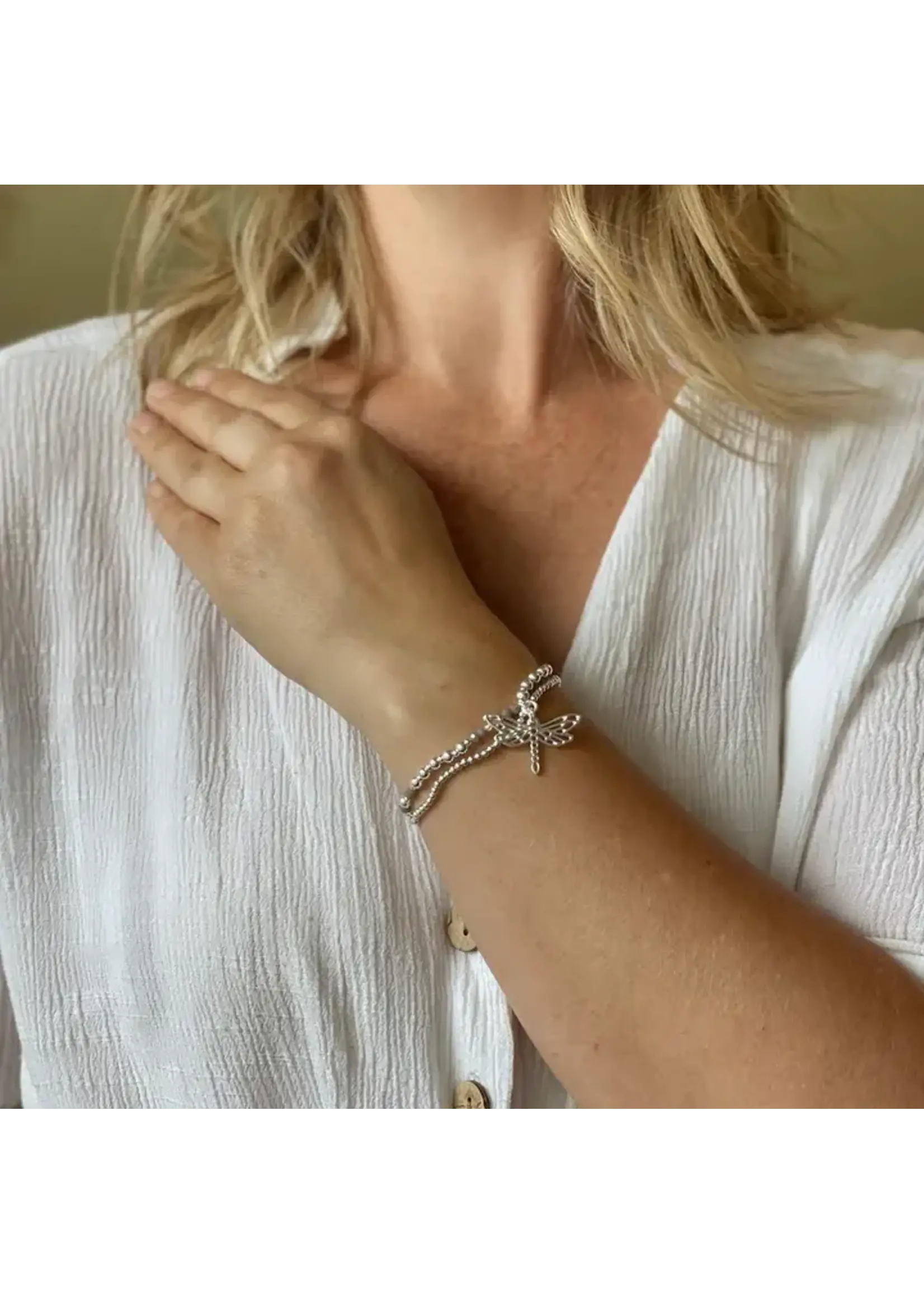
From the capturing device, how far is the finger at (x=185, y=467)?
60 cm

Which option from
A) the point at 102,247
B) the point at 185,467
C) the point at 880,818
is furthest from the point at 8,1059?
the point at 102,247

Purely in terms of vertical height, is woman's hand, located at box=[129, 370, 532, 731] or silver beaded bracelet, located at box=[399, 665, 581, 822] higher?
woman's hand, located at box=[129, 370, 532, 731]

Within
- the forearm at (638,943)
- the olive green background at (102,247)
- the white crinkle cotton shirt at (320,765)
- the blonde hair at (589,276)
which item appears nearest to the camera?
the forearm at (638,943)

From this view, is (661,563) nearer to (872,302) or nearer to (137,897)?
(137,897)

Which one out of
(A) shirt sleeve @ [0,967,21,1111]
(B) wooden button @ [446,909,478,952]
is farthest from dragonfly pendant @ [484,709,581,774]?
(A) shirt sleeve @ [0,967,21,1111]

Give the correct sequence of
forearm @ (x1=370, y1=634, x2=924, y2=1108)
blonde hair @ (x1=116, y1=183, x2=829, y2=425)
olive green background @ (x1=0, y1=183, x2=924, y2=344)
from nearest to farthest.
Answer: forearm @ (x1=370, y1=634, x2=924, y2=1108)
blonde hair @ (x1=116, y1=183, x2=829, y2=425)
olive green background @ (x1=0, y1=183, x2=924, y2=344)

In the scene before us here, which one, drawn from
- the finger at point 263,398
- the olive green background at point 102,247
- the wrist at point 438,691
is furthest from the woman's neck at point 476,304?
the olive green background at point 102,247

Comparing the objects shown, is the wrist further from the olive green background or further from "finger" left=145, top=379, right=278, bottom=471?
the olive green background

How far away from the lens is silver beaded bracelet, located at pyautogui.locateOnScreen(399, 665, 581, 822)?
53 cm

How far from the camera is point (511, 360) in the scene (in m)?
0.73

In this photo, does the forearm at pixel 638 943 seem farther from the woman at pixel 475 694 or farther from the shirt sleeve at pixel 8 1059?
the shirt sleeve at pixel 8 1059

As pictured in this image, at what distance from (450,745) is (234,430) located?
0.24 metres

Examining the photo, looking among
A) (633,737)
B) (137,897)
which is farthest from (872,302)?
(137,897)

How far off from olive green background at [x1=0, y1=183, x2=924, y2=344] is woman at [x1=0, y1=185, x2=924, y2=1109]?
0.29 meters
